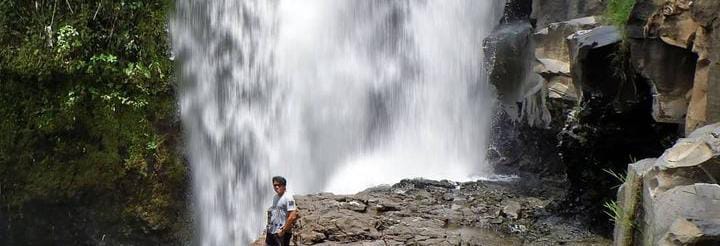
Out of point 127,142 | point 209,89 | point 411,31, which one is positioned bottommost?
point 127,142

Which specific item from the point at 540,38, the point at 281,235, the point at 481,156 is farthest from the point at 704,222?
the point at 481,156

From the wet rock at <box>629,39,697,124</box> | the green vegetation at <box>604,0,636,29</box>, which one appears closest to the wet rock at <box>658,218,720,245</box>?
the wet rock at <box>629,39,697,124</box>

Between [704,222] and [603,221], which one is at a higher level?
[704,222]

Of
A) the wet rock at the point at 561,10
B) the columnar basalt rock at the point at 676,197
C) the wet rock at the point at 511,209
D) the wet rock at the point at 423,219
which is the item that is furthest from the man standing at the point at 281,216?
the wet rock at the point at 561,10

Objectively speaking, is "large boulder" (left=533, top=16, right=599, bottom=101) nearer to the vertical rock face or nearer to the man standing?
the vertical rock face

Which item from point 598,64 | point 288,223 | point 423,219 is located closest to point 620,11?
point 598,64

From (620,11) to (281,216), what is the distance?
15.2 feet

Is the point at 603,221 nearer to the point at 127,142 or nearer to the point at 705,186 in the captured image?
the point at 705,186

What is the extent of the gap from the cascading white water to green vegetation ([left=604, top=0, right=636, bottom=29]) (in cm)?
A: 619

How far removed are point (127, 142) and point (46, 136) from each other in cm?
155

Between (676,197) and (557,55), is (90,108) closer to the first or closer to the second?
(557,55)

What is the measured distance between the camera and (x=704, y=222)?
3521mm

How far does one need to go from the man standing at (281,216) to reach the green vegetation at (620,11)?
14.4 ft

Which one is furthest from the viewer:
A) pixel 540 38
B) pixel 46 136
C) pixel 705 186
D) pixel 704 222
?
pixel 46 136
